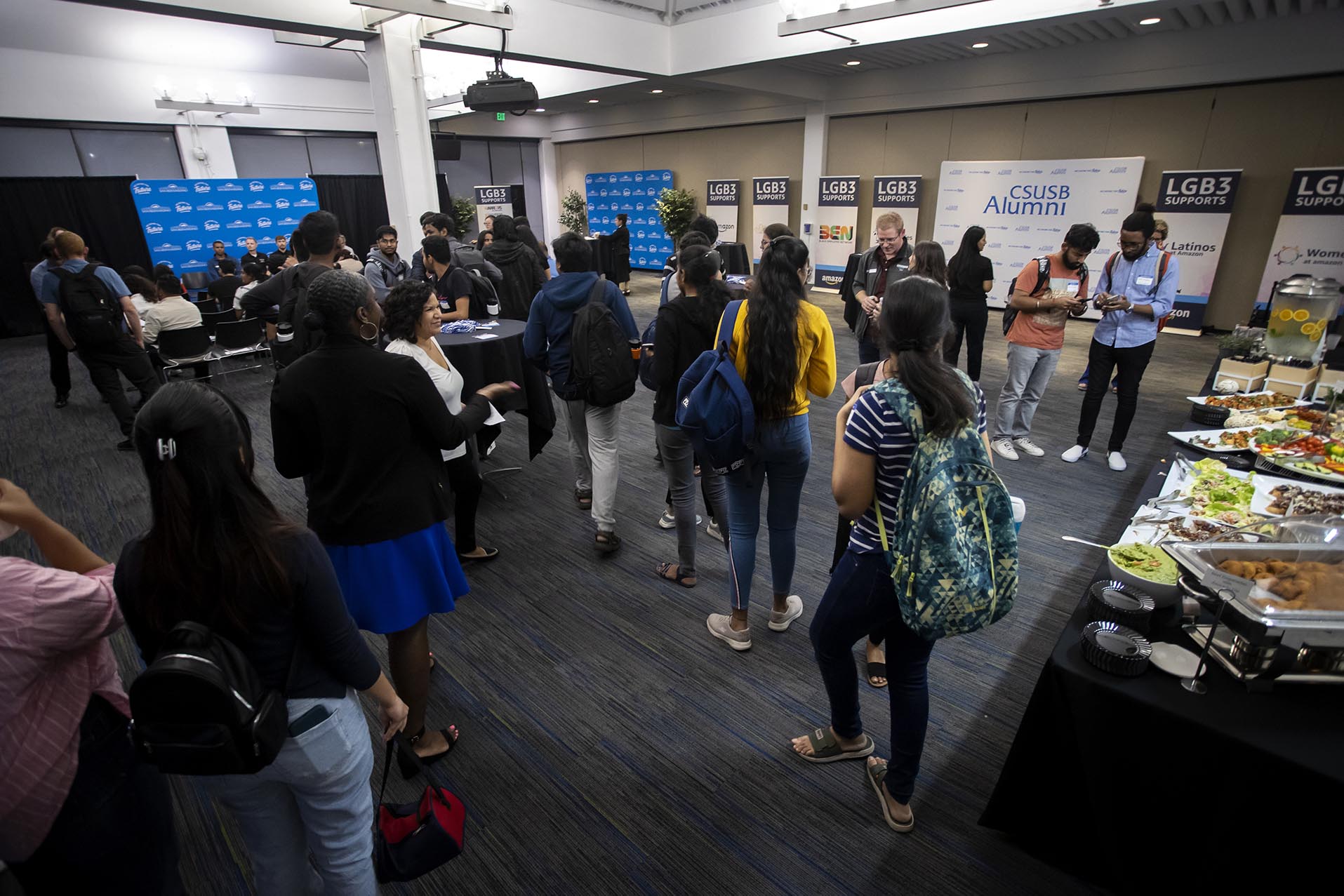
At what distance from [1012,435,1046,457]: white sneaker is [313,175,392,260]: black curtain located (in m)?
12.5

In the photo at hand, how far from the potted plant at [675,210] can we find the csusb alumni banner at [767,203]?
1.27m

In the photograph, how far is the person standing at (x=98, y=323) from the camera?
4.52 m

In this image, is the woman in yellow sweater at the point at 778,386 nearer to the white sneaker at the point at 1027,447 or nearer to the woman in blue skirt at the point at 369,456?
the woman in blue skirt at the point at 369,456

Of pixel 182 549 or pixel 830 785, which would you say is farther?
pixel 830 785

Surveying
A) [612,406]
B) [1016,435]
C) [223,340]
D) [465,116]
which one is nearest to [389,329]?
[612,406]

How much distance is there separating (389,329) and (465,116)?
45.9 ft

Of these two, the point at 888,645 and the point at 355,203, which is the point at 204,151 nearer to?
the point at 355,203

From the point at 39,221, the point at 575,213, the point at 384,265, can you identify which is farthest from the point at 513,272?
the point at 575,213

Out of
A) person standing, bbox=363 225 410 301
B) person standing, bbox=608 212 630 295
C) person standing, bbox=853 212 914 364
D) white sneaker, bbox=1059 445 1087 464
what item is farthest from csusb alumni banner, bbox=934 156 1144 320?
person standing, bbox=363 225 410 301

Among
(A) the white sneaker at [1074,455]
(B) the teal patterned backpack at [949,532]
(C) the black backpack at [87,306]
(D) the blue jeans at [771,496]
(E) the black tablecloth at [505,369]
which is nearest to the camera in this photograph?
(B) the teal patterned backpack at [949,532]

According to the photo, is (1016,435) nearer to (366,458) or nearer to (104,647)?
(366,458)

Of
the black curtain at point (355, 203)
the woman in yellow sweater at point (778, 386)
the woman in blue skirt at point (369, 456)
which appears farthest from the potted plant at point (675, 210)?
the woman in blue skirt at point (369, 456)

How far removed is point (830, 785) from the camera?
204cm

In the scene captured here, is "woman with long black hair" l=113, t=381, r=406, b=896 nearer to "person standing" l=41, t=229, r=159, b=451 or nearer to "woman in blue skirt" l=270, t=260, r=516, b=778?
"woman in blue skirt" l=270, t=260, r=516, b=778
